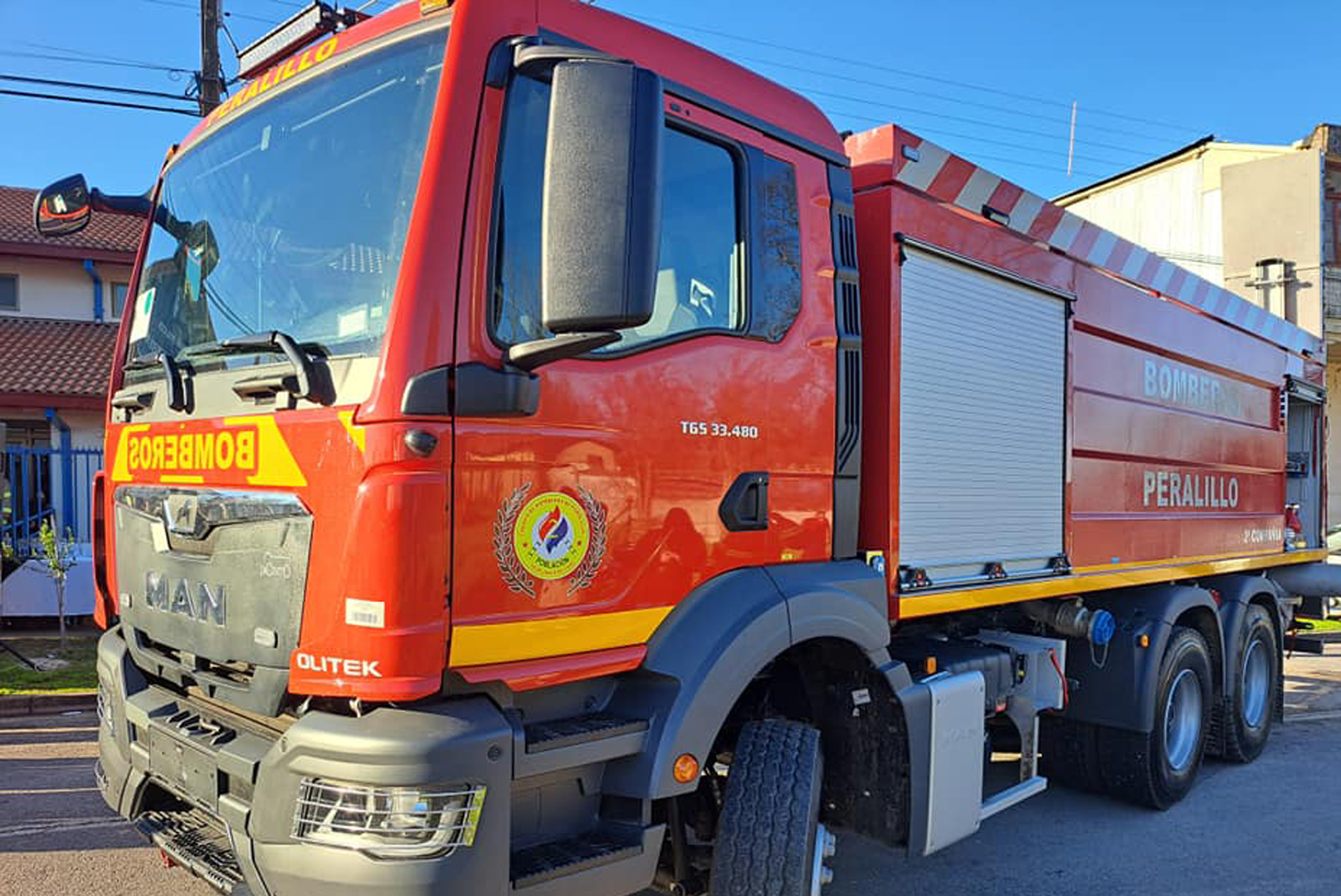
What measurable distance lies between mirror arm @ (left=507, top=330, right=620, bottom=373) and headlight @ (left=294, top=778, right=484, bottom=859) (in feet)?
3.15

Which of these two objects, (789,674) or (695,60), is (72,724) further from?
(695,60)

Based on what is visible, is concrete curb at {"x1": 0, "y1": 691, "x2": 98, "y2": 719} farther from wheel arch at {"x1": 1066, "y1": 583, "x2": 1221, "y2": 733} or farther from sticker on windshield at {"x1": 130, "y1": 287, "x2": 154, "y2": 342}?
wheel arch at {"x1": 1066, "y1": 583, "x2": 1221, "y2": 733}

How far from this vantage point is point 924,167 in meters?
3.70

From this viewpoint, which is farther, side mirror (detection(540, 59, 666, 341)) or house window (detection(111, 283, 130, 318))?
house window (detection(111, 283, 130, 318))

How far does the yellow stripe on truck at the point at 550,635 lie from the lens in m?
2.22

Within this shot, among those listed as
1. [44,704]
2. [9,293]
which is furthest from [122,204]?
[9,293]

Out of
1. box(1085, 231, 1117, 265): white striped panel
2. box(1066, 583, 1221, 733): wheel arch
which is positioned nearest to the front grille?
box(1085, 231, 1117, 265): white striped panel

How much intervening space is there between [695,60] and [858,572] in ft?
5.63

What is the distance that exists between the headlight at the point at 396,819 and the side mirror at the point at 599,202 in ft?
3.45

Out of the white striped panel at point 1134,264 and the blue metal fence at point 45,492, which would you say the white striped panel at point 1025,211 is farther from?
the blue metal fence at point 45,492

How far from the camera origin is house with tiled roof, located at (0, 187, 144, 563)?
11.6 m

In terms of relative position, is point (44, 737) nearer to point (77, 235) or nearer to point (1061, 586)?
point (1061, 586)

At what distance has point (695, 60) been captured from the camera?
2891 millimetres

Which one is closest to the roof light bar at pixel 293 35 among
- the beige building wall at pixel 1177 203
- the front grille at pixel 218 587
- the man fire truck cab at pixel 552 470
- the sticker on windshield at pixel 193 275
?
the man fire truck cab at pixel 552 470
